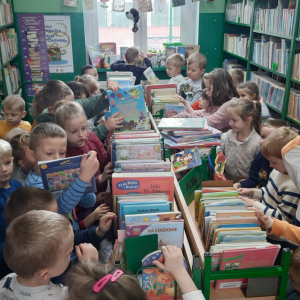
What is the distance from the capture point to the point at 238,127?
249 cm

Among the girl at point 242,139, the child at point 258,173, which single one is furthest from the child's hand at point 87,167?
the girl at point 242,139

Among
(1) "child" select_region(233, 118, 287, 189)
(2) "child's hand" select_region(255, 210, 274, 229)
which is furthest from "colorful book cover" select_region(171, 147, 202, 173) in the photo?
(2) "child's hand" select_region(255, 210, 274, 229)

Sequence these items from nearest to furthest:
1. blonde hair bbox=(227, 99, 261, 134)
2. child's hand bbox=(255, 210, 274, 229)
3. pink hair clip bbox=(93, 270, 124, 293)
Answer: pink hair clip bbox=(93, 270, 124, 293), child's hand bbox=(255, 210, 274, 229), blonde hair bbox=(227, 99, 261, 134)

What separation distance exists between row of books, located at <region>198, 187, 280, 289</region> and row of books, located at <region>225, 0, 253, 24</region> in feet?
15.0

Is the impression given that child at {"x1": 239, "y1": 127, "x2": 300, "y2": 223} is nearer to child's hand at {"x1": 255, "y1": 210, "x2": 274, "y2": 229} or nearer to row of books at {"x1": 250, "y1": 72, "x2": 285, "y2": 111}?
child's hand at {"x1": 255, "y1": 210, "x2": 274, "y2": 229}

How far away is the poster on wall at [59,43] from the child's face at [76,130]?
4.14 meters

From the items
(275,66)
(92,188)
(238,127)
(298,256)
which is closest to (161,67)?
(275,66)

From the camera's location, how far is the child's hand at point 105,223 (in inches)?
61.1

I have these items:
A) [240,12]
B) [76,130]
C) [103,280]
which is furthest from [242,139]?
[240,12]

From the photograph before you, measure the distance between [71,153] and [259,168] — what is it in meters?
1.24

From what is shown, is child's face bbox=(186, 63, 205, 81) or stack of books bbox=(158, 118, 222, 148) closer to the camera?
stack of books bbox=(158, 118, 222, 148)

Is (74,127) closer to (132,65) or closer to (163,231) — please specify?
(163,231)

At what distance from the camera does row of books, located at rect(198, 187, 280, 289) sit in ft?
4.05

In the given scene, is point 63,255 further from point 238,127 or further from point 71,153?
point 238,127
